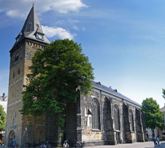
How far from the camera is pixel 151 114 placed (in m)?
67.9

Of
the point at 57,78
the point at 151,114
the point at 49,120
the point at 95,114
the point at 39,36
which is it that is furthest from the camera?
the point at 151,114

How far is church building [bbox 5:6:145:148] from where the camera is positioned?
120 ft

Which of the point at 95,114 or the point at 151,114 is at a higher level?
the point at 151,114

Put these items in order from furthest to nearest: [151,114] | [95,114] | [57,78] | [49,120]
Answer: [151,114] → [95,114] → [49,120] → [57,78]

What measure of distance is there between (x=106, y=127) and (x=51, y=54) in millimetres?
17823

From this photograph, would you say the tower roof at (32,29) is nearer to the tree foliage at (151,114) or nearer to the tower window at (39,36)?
the tower window at (39,36)

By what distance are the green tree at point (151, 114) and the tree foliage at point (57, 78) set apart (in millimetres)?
38658

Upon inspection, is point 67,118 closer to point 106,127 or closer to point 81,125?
point 81,125

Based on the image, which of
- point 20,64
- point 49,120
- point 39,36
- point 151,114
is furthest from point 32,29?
point 151,114

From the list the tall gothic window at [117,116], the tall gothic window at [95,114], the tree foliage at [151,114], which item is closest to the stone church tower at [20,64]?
the tall gothic window at [95,114]

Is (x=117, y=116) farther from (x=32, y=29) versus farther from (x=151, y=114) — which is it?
(x=32, y=29)

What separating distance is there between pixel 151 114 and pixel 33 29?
1592 inches

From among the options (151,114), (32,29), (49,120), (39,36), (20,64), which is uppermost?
(32,29)

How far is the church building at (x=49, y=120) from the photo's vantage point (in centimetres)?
3669
